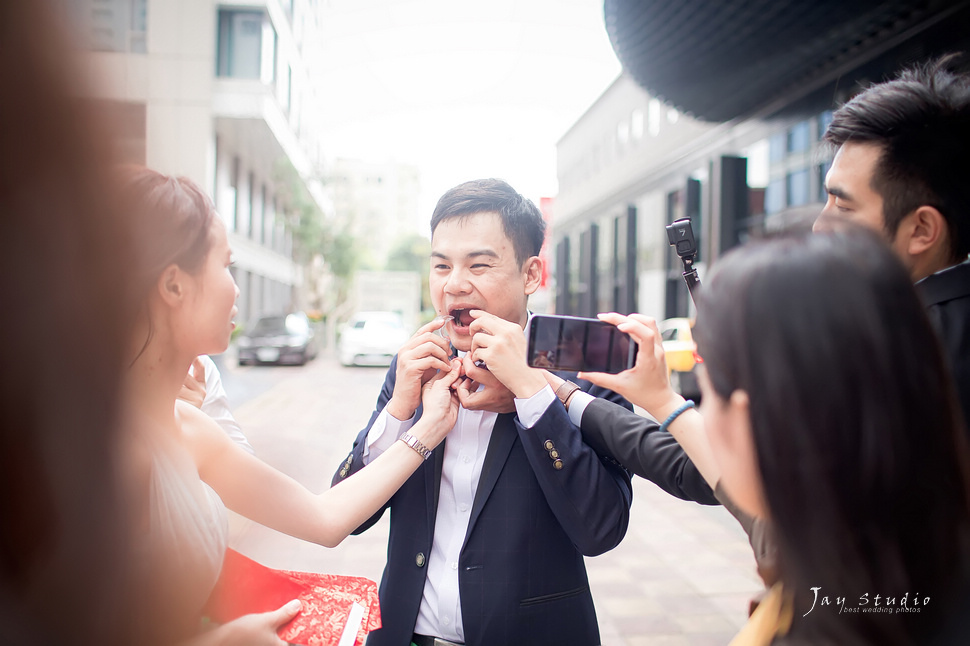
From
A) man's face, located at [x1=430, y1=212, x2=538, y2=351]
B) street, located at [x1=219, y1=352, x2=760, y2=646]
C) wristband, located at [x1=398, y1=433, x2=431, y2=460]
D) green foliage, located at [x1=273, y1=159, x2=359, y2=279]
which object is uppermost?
green foliage, located at [x1=273, y1=159, x2=359, y2=279]

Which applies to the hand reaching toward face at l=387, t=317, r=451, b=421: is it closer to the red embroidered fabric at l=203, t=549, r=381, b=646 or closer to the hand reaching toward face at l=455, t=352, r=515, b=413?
the hand reaching toward face at l=455, t=352, r=515, b=413

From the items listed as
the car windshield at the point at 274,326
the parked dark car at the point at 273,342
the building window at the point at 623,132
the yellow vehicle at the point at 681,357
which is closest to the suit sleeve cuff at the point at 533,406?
the yellow vehicle at the point at 681,357

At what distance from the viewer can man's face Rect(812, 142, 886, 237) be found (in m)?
1.25

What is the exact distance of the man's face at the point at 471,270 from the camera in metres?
1.74

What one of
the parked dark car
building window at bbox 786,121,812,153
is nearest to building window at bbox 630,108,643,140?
building window at bbox 786,121,812,153

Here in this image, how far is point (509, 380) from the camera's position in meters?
1.48

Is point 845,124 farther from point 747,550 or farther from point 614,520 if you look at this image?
point 747,550

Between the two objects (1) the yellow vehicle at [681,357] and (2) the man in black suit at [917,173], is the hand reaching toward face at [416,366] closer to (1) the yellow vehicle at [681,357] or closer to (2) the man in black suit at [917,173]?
(2) the man in black suit at [917,173]

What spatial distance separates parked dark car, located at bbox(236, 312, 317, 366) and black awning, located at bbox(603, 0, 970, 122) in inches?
519

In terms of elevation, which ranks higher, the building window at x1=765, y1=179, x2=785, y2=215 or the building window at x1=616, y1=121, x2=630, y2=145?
the building window at x1=616, y1=121, x2=630, y2=145

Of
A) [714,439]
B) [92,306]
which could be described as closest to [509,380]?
[714,439]

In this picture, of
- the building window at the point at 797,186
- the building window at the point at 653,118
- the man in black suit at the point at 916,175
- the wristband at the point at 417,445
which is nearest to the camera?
the man in black suit at the point at 916,175

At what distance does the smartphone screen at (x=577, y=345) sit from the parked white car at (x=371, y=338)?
679 inches

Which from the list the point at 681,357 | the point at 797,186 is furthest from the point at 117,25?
the point at 797,186
